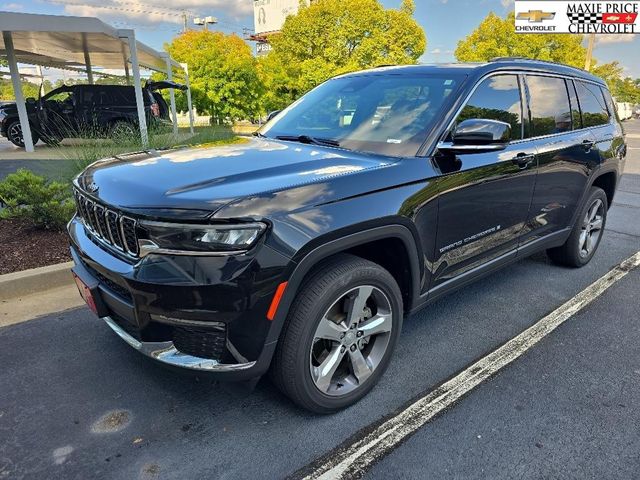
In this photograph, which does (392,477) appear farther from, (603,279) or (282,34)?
(282,34)

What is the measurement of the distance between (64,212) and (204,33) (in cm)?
2798

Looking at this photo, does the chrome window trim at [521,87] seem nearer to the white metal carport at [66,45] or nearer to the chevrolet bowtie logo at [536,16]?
the white metal carport at [66,45]

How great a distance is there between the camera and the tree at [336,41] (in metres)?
26.9

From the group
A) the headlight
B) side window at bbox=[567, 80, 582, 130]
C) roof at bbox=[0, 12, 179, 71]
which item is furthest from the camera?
roof at bbox=[0, 12, 179, 71]

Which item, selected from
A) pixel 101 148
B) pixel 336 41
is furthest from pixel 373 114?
pixel 336 41

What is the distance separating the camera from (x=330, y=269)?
2.29 m

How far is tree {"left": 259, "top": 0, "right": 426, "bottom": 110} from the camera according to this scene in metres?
26.9

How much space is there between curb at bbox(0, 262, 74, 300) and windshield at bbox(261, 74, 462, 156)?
2.26 m

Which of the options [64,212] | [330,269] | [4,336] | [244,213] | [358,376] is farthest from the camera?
[64,212]

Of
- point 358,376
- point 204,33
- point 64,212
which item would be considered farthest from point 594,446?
point 204,33

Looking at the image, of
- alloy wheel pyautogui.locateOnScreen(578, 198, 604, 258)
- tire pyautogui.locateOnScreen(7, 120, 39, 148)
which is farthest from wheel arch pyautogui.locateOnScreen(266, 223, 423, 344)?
tire pyautogui.locateOnScreen(7, 120, 39, 148)

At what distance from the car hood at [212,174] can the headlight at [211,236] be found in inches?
3.2

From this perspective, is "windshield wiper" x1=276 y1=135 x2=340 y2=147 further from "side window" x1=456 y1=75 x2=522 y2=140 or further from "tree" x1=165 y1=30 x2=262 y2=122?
"tree" x1=165 y1=30 x2=262 y2=122

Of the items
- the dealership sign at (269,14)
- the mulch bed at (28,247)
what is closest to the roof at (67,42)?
the mulch bed at (28,247)
